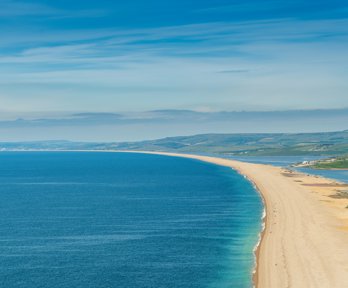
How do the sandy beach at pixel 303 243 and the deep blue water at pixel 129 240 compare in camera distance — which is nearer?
the sandy beach at pixel 303 243

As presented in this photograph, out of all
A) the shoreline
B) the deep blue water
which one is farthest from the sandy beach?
the deep blue water

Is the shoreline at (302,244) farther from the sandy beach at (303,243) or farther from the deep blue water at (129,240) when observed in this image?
the deep blue water at (129,240)

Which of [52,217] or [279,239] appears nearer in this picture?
[279,239]

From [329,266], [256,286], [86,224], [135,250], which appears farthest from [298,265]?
[86,224]

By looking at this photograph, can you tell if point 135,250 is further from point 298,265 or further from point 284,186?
point 284,186

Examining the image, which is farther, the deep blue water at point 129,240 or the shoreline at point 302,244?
the deep blue water at point 129,240

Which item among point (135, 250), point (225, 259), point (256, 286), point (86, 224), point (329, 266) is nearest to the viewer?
point (256, 286)

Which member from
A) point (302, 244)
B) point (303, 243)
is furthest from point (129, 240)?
point (303, 243)

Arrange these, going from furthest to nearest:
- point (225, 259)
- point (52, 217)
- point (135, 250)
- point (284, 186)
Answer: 1. point (284, 186)
2. point (52, 217)
3. point (135, 250)
4. point (225, 259)

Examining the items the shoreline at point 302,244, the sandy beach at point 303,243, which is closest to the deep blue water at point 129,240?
the shoreline at point 302,244
